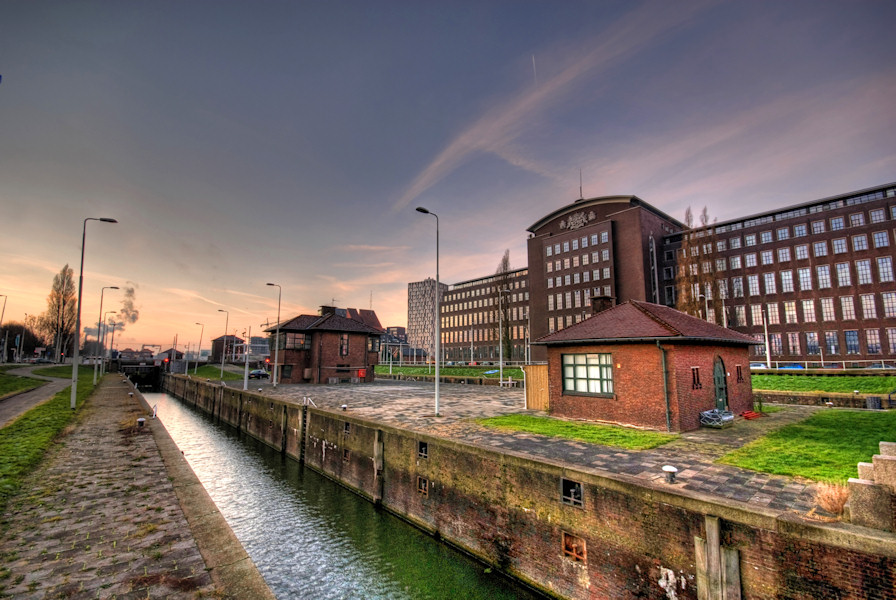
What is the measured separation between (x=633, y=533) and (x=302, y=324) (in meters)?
43.7

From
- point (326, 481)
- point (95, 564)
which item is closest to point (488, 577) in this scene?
point (95, 564)

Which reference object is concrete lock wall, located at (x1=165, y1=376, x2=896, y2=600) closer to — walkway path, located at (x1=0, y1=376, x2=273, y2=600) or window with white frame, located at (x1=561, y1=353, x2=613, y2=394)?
walkway path, located at (x1=0, y1=376, x2=273, y2=600)

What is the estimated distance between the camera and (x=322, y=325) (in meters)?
44.3

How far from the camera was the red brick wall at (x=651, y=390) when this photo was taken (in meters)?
14.2

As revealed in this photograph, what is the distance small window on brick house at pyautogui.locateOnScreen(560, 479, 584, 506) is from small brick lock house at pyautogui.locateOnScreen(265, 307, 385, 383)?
3844 centimetres

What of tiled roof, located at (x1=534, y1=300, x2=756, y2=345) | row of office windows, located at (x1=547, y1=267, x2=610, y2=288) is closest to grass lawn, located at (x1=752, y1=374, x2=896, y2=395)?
tiled roof, located at (x1=534, y1=300, x2=756, y2=345)

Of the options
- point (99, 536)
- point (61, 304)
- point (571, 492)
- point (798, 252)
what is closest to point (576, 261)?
point (798, 252)

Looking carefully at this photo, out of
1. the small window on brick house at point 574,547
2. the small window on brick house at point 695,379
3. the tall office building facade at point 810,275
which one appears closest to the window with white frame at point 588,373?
the small window on brick house at point 695,379

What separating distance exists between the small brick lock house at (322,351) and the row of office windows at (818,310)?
5530cm

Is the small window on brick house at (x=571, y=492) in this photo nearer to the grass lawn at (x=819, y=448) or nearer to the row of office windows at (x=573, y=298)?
the grass lawn at (x=819, y=448)

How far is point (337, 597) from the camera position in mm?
9211

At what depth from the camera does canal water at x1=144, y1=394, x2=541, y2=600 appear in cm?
952

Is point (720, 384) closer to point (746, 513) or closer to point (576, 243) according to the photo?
point (746, 513)

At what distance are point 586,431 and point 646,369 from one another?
133 inches
